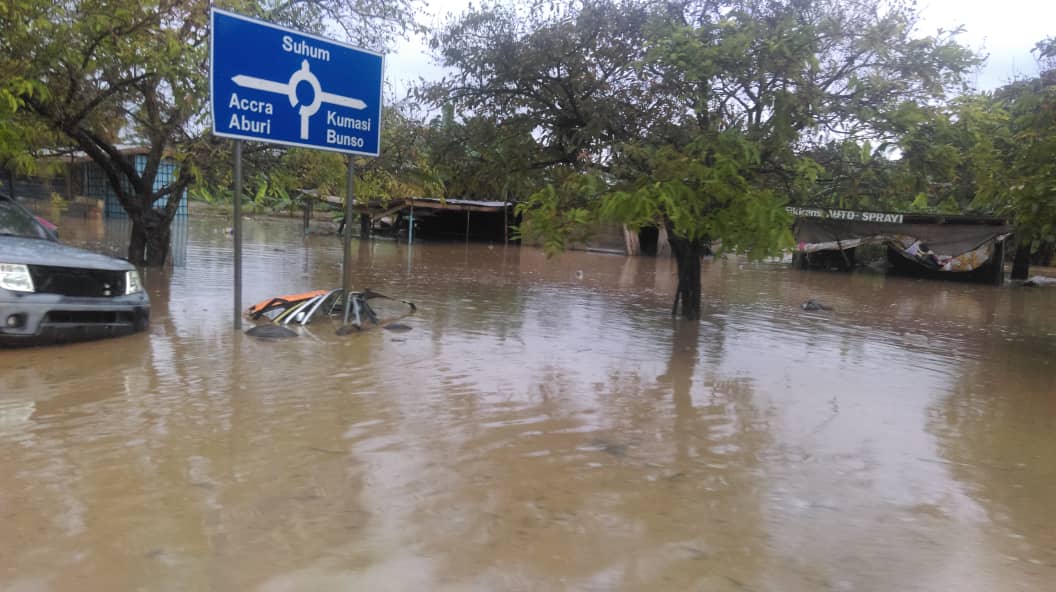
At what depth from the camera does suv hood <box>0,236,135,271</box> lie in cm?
557

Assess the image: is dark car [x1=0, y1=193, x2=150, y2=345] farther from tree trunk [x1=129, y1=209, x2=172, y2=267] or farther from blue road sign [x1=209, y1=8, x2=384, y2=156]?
tree trunk [x1=129, y1=209, x2=172, y2=267]

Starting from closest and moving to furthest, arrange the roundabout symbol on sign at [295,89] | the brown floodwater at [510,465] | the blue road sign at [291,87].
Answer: the brown floodwater at [510,465]
the blue road sign at [291,87]
the roundabout symbol on sign at [295,89]

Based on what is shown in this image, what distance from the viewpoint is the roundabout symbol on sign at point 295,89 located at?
264 inches

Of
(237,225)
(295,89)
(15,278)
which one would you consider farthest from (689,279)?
(15,278)

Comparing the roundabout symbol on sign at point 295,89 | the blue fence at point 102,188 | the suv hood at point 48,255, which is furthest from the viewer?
the blue fence at point 102,188

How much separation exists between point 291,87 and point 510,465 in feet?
16.5

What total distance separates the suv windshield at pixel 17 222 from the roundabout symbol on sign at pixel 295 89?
2565 millimetres

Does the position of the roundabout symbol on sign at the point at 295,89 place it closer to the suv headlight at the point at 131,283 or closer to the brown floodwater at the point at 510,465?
the suv headlight at the point at 131,283

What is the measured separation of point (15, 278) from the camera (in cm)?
544

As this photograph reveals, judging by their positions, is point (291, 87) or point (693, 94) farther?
point (693, 94)

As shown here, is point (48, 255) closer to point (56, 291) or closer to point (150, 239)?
point (56, 291)

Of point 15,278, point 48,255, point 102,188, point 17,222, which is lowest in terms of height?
point 15,278

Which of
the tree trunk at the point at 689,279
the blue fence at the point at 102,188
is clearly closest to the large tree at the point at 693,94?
the tree trunk at the point at 689,279

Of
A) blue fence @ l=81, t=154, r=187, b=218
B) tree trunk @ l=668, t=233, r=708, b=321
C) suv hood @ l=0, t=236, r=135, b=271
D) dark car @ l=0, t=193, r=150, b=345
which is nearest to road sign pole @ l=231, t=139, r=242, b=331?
dark car @ l=0, t=193, r=150, b=345
